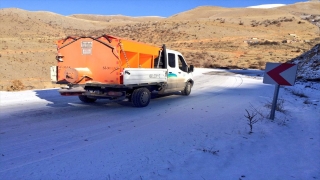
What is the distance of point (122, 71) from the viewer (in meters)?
8.35

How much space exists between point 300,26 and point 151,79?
70987 millimetres

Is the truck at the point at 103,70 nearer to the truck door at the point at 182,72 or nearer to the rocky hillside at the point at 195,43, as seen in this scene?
the truck door at the point at 182,72

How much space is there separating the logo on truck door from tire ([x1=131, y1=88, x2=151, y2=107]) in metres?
2.02

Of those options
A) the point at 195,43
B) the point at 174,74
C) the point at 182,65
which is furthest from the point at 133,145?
the point at 195,43

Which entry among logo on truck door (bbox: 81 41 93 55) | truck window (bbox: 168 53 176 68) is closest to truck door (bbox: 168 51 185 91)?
truck window (bbox: 168 53 176 68)

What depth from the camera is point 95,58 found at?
8680mm

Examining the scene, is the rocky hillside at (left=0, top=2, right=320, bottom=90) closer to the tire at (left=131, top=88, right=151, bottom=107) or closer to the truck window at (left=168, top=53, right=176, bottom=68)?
the tire at (left=131, top=88, right=151, bottom=107)

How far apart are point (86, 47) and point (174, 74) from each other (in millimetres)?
3993

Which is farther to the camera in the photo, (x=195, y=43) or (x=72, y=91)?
(x=195, y=43)

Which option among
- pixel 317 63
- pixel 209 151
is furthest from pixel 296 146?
pixel 317 63

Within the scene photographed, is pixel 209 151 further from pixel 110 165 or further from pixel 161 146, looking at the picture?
pixel 110 165

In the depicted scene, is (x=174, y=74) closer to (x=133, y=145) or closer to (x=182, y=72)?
(x=182, y=72)

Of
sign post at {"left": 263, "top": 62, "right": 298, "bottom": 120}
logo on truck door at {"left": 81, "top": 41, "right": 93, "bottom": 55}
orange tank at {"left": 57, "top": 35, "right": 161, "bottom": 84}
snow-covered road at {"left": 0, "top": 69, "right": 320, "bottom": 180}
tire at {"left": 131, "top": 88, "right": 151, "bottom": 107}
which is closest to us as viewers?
snow-covered road at {"left": 0, "top": 69, "right": 320, "bottom": 180}

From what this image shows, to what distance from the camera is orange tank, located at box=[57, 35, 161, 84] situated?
8.37m
